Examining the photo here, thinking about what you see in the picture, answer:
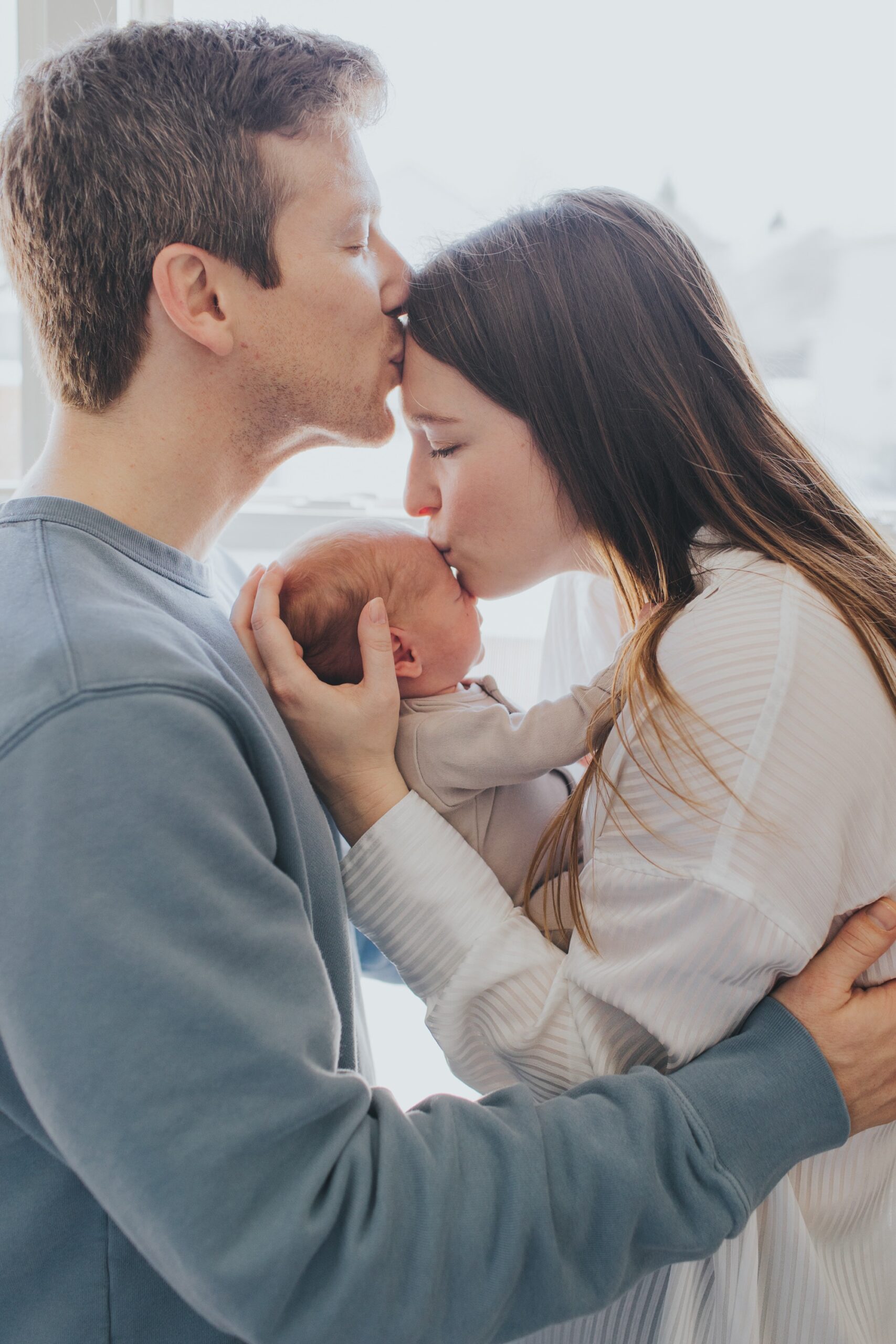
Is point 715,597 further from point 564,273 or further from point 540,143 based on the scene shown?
point 540,143

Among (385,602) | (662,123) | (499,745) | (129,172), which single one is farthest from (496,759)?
(662,123)

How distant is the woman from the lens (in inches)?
35.5

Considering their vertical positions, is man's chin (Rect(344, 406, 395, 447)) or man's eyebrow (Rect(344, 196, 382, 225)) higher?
man's eyebrow (Rect(344, 196, 382, 225))

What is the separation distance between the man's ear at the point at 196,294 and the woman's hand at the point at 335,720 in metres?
0.29

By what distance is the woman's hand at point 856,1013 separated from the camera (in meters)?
0.92

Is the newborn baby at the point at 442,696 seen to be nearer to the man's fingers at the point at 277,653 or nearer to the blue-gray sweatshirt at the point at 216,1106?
the man's fingers at the point at 277,653

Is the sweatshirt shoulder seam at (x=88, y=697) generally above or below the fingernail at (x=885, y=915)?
above

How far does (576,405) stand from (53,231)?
0.63 metres

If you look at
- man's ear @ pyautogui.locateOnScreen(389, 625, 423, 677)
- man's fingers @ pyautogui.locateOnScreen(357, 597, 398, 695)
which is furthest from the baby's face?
man's fingers @ pyautogui.locateOnScreen(357, 597, 398, 695)

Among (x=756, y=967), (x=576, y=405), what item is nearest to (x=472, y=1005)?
(x=756, y=967)

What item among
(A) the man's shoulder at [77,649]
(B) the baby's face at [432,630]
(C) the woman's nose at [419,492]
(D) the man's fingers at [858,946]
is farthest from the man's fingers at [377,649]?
(D) the man's fingers at [858,946]

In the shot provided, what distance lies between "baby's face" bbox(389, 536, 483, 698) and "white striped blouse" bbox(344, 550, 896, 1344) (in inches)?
11.4

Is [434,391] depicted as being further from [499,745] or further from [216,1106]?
[216,1106]

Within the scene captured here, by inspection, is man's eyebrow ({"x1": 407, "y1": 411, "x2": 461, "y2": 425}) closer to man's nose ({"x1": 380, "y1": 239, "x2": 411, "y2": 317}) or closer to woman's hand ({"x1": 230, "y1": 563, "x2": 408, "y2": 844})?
man's nose ({"x1": 380, "y1": 239, "x2": 411, "y2": 317})
